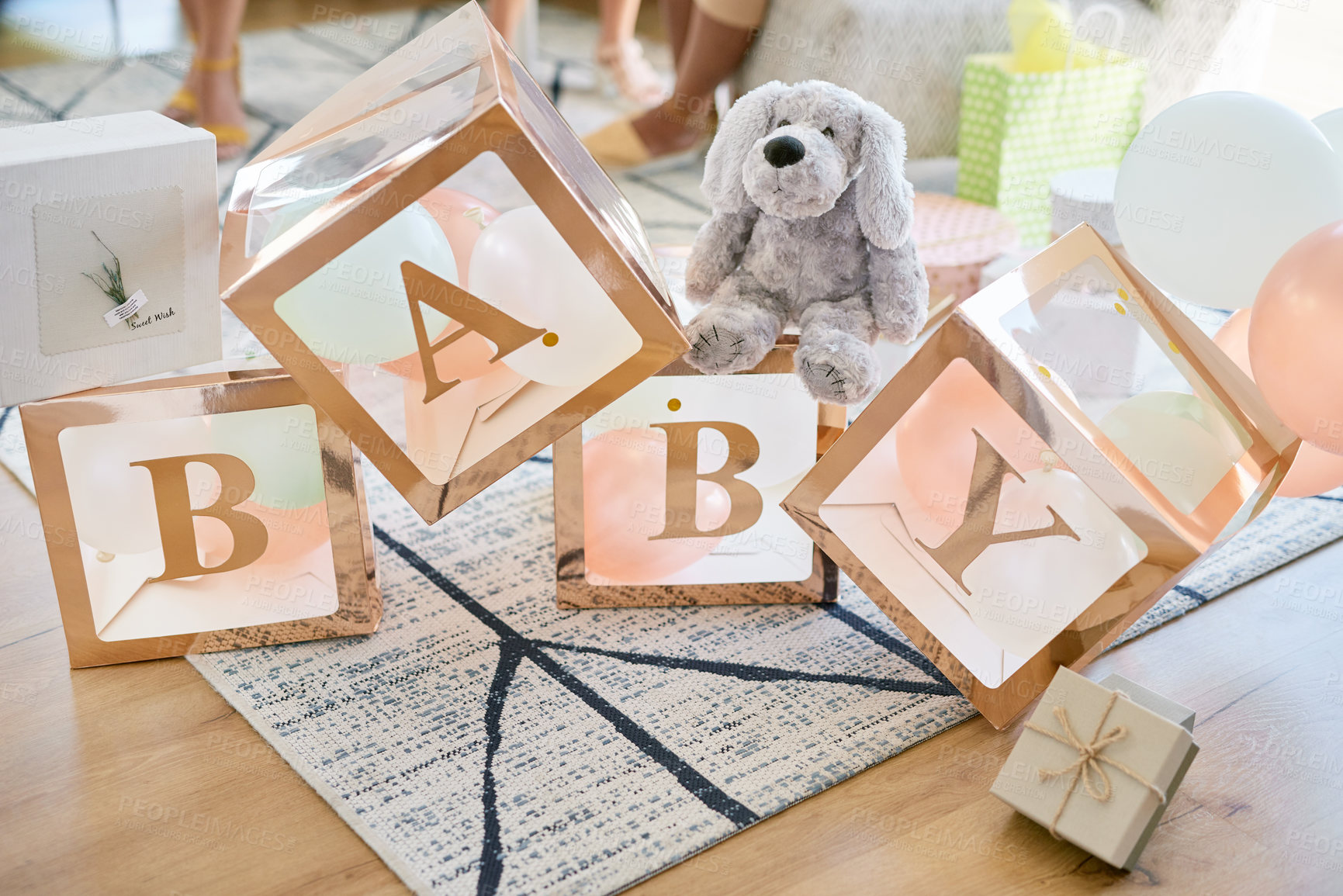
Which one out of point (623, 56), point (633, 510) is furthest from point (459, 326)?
point (623, 56)

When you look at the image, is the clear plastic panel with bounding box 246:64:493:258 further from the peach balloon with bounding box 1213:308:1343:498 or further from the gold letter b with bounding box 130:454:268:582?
the peach balloon with bounding box 1213:308:1343:498

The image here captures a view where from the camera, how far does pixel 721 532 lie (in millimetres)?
1234

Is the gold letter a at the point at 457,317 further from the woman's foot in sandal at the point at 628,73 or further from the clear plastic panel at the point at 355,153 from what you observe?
the woman's foot in sandal at the point at 628,73

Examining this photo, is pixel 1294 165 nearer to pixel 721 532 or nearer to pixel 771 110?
pixel 771 110

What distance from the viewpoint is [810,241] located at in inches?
46.2

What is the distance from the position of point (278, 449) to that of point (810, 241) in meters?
0.58

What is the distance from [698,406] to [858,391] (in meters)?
0.17

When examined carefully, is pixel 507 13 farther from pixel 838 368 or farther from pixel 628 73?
pixel 838 368

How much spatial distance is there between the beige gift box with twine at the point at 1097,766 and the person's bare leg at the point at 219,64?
2119mm

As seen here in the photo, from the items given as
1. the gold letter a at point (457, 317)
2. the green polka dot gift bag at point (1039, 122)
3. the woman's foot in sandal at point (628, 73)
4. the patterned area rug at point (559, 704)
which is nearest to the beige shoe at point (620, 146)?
the woman's foot in sandal at point (628, 73)

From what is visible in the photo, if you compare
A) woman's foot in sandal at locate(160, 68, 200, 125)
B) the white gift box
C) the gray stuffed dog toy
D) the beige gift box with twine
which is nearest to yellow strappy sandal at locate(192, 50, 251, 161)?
woman's foot in sandal at locate(160, 68, 200, 125)

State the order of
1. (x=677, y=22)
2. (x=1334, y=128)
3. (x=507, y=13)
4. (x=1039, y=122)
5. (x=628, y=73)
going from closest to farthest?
(x=1334, y=128) < (x=1039, y=122) < (x=677, y=22) < (x=507, y=13) < (x=628, y=73)

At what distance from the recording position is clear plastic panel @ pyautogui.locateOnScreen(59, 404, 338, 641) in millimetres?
1108

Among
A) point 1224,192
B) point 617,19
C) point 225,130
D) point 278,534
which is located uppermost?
point 617,19
